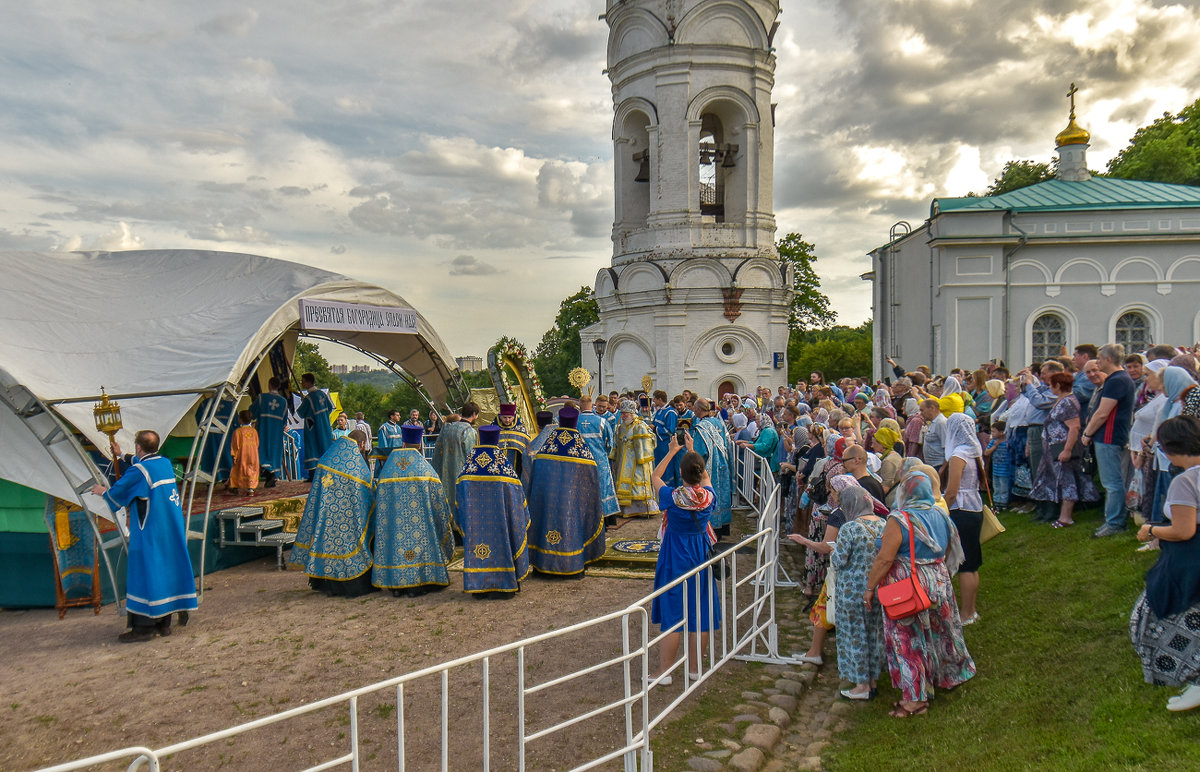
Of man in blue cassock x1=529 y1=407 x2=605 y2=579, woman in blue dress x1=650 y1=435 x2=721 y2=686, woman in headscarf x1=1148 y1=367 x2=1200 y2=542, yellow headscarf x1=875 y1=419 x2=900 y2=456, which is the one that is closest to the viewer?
woman in blue dress x1=650 y1=435 x2=721 y2=686

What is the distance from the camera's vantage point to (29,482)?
7.56m

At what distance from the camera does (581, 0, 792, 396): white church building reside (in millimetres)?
24672

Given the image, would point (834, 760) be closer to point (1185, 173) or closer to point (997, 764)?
point (997, 764)

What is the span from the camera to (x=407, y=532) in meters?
7.95

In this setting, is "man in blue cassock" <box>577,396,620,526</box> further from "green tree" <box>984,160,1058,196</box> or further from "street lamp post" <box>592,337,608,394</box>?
"green tree" <box>984,160,1058,196</box>

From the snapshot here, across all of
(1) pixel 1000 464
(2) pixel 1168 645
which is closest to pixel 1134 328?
(1) pixel 1000 464

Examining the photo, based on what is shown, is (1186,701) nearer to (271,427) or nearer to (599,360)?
(271,427)

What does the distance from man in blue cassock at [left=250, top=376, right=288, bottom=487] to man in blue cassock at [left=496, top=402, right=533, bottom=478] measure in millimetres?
5053

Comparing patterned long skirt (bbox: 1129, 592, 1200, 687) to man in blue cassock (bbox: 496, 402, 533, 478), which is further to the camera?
man in blue cassock (bbox: 496, 402, 533, 478)

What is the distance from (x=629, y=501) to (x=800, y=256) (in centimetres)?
3036

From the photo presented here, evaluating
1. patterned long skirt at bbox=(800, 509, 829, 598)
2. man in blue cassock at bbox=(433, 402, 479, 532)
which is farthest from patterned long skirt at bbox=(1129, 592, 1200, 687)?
man in blue cassock at bbox=(433, 402, 479, 532)

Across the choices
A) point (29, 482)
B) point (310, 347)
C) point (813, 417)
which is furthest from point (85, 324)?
point (310, 347)

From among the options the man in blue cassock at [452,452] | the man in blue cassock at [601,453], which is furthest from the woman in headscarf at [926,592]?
the man in blue cassock at [452,452]

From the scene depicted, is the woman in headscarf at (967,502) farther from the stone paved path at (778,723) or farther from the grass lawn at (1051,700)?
the stone paved path at (778,723)
